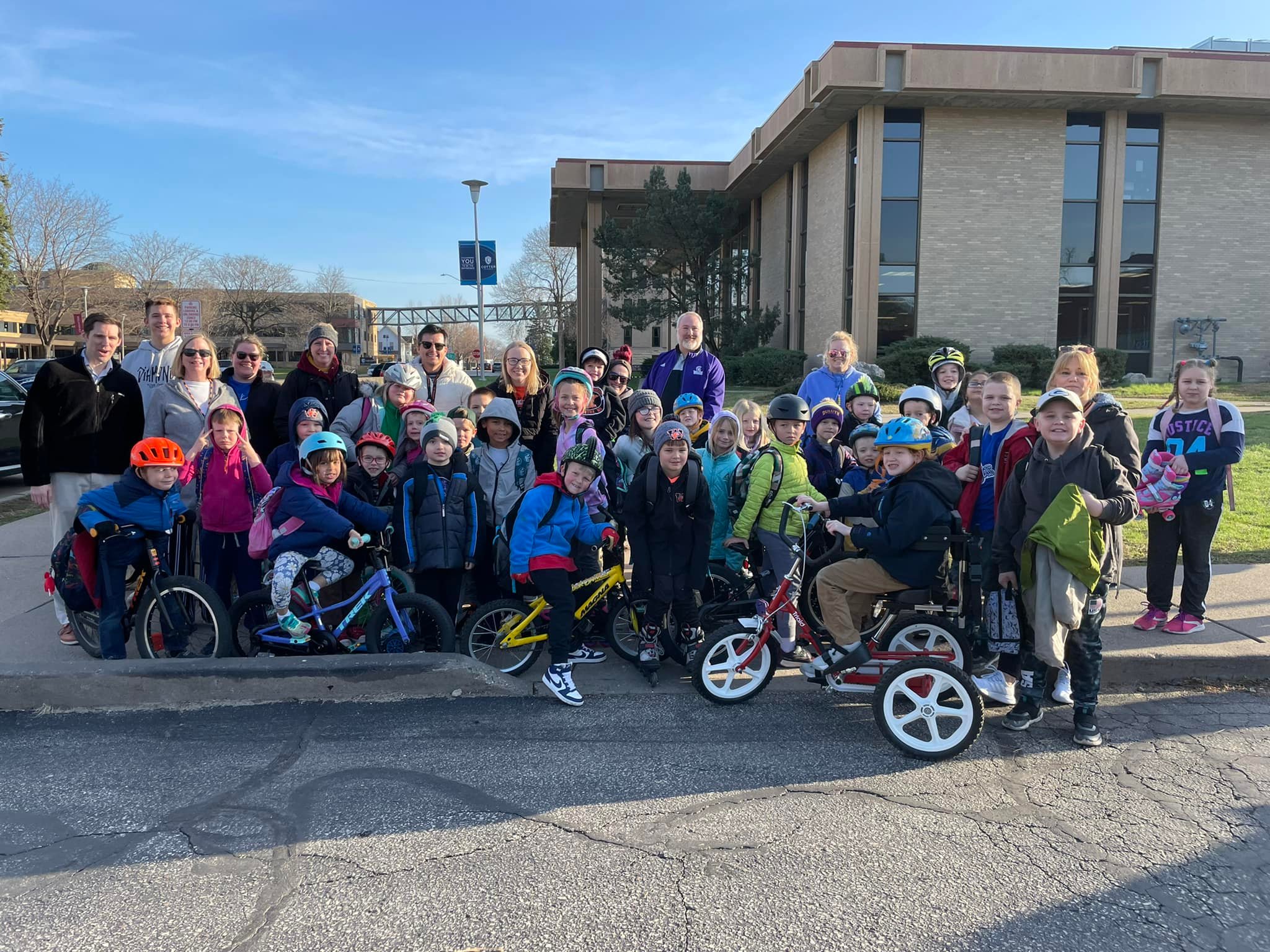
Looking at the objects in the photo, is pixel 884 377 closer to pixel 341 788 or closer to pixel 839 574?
pixel 839 574

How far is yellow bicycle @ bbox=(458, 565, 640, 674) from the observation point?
5246mm

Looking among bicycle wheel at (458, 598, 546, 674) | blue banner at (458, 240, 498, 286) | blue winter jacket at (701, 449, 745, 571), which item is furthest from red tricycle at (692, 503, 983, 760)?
blue banner at (458, 240, 498, 286)

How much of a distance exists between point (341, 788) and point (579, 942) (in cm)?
156

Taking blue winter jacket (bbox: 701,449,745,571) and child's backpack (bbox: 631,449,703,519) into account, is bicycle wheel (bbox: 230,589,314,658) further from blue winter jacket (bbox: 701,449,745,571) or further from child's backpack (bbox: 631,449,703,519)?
blue winter jacket (bbox: 701,449,745,571)

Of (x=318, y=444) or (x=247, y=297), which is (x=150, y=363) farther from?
(x=247, y=297)

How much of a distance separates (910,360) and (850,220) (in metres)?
5.90

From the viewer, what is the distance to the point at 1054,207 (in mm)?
26484

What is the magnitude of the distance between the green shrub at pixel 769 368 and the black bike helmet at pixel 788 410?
876 inches

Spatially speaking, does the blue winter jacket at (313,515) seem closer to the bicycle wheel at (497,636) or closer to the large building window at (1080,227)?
the bicycle wheel at (497,636)

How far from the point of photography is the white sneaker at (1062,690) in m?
4.80

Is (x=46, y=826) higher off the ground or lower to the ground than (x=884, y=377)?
lower

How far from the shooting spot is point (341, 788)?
3.80m

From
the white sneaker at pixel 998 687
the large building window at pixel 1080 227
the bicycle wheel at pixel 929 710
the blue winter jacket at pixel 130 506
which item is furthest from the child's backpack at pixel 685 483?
the large building window at pixel 1080 227

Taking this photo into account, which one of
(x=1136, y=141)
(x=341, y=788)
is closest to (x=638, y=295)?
(x=1136, y=141)
